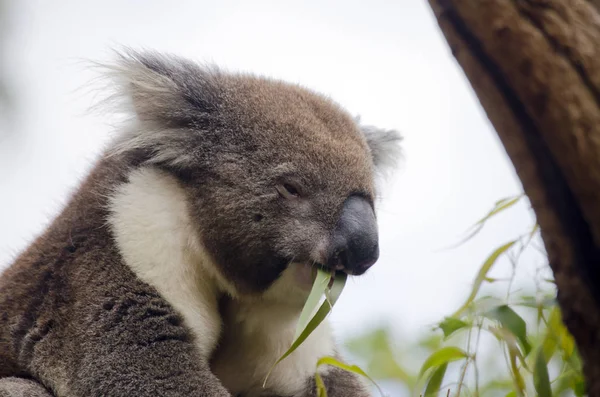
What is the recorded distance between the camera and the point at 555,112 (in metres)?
1.40

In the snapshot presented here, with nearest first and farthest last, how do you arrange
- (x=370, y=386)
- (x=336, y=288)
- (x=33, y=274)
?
(x=336, y=288), (x=33, y=274), (x=370, y=386)

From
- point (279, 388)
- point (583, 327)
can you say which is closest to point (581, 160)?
point (583, 327)

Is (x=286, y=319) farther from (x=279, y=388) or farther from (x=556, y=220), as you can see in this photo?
(x=556, y=220)

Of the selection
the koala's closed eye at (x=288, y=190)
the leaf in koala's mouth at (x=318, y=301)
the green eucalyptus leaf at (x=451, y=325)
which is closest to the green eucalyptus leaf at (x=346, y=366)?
the leaf in koala's mouth at (x=318, y=301)

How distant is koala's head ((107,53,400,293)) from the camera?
261 centimetres

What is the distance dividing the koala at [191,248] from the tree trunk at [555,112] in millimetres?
1129

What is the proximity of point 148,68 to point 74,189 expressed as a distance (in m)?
0.67

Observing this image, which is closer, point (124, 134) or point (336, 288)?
point (336, 288)

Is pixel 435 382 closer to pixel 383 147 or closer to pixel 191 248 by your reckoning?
pixel 191 248

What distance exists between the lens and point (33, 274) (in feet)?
9.14

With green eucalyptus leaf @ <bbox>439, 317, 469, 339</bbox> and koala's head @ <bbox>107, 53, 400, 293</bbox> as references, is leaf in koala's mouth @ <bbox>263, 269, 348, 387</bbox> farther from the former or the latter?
green eucalyptus leaf @ <bbox>439, 317, 469, 339</bbox>

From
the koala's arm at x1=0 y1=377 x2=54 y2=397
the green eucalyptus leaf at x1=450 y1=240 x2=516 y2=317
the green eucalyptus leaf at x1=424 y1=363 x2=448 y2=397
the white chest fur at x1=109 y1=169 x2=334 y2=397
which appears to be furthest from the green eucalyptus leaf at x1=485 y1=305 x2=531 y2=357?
the koala's arm at x1=0 y1=377 x2=54 y2=397

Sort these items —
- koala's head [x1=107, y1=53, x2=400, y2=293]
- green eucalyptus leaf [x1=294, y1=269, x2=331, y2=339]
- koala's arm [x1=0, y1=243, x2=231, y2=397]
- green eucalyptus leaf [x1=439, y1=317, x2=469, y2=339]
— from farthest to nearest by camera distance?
koala's head [x1=107, y1=53, x2=400, y2=293], koala's arm [x1=0, y1=243, x2=231, y2=397], green eucalyptus leaf [x1=294, y1=269, x2=331, y2=339], green eucalyptus leaf [x1=439, y1=317, x2=469, y2=339]

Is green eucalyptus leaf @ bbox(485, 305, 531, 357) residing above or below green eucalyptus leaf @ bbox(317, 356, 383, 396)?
above
